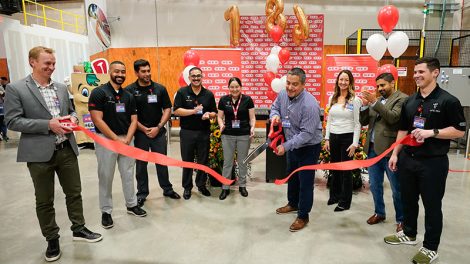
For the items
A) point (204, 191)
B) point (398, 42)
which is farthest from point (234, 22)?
point (204, 191)

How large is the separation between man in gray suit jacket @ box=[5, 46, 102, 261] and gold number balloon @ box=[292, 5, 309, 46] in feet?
18.2

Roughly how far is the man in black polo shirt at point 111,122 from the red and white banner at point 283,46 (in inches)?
202

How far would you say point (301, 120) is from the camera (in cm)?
→ 282

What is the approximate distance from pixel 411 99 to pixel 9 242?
3.66m

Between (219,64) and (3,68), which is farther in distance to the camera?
(3,68)

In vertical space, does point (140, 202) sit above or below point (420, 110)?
below

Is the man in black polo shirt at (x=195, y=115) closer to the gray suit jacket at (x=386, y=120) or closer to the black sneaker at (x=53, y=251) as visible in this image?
the black sneaker at (x=53, y=251)

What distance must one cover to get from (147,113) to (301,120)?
1.70 metres

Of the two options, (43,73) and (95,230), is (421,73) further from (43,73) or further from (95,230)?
(95,230)

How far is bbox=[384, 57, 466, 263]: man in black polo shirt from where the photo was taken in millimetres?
2166

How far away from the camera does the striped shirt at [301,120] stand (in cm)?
275

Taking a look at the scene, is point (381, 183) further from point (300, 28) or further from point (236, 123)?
point (300, 28)

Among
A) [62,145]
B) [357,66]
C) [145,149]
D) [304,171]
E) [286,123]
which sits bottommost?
[304,171]

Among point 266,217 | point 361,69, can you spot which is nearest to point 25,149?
point 266,217
